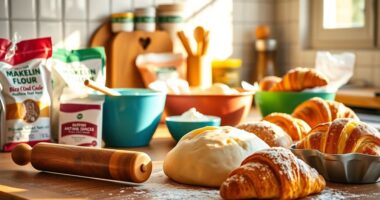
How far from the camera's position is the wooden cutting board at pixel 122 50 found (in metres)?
2.19

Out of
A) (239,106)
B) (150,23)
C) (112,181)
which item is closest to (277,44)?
(150,23)

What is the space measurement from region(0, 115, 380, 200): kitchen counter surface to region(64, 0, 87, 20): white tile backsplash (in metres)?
0.95

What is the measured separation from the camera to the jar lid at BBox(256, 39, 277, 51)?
2631mm

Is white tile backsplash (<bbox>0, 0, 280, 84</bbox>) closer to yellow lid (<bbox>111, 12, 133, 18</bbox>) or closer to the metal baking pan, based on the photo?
yellow lid (<bbox>111, 12, 133, 18</bbox>)

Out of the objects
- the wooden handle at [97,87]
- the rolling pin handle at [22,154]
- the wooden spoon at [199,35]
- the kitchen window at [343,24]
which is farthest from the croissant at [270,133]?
the kitchen window at [343,24]

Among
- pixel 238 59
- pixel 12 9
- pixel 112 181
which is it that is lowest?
pixel 112 181

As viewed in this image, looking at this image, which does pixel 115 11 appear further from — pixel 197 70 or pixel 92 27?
pixel 197 70

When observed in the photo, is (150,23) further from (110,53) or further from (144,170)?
(144,170)

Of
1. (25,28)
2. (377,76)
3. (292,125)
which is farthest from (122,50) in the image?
(377,76)

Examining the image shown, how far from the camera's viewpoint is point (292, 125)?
5.02ft

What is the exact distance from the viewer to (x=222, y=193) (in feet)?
3.39

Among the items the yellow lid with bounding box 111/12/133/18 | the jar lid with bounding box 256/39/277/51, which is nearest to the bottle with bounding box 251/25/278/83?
the jar lid with bounding box 256/39/277/51

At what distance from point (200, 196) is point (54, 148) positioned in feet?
1.15

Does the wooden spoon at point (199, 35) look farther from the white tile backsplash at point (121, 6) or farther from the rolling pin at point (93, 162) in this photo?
the rolling pin at point (93, 162)
